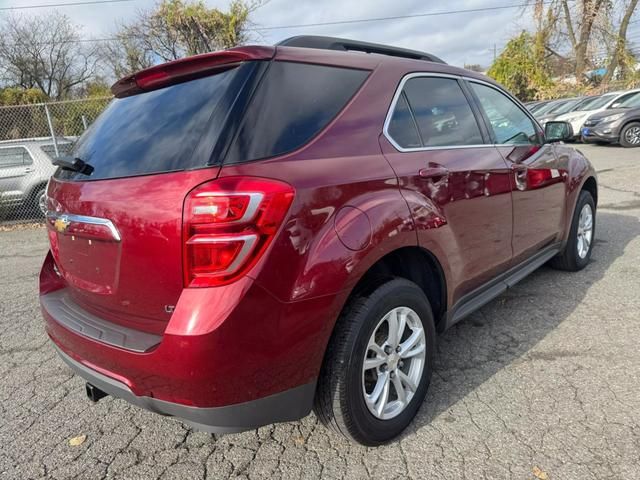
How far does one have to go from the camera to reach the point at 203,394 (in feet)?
5.60

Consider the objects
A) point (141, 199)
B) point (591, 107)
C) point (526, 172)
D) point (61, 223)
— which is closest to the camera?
point (141, 199)

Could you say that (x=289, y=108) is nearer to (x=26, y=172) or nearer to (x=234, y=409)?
(x=234, y=409)

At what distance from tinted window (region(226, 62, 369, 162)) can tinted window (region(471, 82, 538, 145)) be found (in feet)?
4.55

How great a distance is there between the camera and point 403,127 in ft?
7.90

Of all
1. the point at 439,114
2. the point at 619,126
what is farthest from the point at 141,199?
the point at 619,126

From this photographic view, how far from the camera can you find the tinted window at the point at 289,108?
70.7 inches

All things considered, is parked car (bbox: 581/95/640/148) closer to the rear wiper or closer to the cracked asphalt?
the cracked asphalt

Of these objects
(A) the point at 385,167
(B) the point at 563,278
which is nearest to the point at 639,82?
(B) the point at 563,278

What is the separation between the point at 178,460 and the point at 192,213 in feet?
4.21

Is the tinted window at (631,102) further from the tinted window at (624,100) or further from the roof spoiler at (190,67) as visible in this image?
the roof spoiler at (190,67)

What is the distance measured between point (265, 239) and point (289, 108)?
590mm

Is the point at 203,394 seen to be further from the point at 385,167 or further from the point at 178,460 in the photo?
the point at 385,167

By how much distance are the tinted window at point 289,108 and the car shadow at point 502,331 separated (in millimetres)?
1553

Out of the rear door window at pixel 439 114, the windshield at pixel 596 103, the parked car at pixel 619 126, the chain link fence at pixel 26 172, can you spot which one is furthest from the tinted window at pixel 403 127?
the windshield at pixel 596 103
